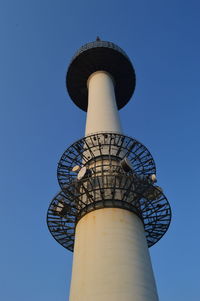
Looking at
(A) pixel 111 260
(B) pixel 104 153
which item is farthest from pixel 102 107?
(A) pixel 111 260

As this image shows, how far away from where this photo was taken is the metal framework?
21.1m

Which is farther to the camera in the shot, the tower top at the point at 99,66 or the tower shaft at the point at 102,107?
the tower top at the point at 99,66

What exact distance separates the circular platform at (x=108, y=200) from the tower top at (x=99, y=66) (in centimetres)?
2081

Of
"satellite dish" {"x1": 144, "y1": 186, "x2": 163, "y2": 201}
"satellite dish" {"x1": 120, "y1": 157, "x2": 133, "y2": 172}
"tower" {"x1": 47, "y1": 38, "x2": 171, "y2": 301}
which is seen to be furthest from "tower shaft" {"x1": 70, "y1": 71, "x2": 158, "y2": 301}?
"satellite dish" {"x1": 120, "y1": 157, "x2": 133, "y2": 172}

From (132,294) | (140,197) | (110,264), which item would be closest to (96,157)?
(140,197)

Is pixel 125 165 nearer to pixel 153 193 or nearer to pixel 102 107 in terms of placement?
pixel 153 193

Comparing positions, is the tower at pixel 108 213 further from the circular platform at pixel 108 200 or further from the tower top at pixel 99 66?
the tower top at pixel 99 66

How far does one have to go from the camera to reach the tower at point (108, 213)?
16.9 meters

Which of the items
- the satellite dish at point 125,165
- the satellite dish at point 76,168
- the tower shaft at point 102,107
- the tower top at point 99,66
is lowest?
the satellite dish at point 125,165

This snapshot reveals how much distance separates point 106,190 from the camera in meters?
21.2

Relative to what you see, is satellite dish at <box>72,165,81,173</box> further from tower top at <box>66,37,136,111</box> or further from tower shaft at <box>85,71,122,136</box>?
tower top at <box>66,37,136,111</box>

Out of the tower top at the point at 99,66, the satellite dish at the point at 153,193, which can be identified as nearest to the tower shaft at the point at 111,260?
the satellite dish at the point at 153,193

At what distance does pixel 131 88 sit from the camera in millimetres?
41781

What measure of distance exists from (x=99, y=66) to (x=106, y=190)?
70.7 ft
